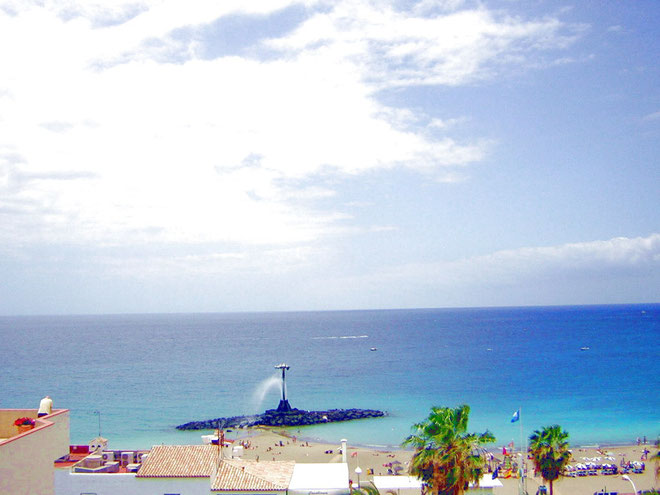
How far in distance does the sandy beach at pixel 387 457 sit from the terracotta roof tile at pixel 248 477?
46.4ft

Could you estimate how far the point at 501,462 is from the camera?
144 feet

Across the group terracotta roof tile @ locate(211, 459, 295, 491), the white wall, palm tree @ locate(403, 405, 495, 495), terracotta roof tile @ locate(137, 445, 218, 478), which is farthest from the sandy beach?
the white wall

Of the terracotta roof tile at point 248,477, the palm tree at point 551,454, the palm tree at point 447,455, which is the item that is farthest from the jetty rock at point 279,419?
the palm tree at point 447,455

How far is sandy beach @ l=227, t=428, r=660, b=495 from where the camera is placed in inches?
1528

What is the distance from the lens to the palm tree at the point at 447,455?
65.0 ft

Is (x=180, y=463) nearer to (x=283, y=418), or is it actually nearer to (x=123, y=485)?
(x=123, y=485)

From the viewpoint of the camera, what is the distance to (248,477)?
23.0 metres

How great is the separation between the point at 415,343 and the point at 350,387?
263ft

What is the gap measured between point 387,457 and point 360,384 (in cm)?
4901

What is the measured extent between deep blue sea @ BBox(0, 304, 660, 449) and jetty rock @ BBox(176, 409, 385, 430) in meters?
1.81

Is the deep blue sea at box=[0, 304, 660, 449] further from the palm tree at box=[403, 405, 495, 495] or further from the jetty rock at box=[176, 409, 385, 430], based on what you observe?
the palm tree at box=[403, 405, 495, 495]

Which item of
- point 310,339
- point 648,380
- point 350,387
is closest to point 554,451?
point 350,387

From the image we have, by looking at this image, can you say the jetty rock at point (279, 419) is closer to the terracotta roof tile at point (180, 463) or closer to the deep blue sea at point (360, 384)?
the deep blue sea at point (360, 384)

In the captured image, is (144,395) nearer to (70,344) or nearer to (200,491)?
(200,491)
